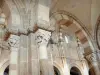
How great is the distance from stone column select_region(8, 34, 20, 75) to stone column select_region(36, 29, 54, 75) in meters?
0.69

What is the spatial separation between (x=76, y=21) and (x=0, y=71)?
5.22 meters

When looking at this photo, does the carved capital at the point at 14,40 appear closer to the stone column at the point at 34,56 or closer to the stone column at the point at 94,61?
the stone column at the point at 34,56

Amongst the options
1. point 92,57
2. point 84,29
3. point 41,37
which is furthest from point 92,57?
point 41,37

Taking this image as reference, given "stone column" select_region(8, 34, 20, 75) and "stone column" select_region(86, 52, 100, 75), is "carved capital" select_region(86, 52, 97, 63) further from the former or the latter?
"stone column" select_region(8, 34, 20, 75)

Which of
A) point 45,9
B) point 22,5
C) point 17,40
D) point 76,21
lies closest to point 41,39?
point 17,40

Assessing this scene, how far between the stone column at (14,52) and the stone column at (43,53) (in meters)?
0.69

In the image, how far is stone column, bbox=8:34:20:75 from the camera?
487 cm

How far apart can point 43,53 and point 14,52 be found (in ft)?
2.96

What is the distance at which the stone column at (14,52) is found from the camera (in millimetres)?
4871

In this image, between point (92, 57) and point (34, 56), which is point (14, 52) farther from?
point (92, 57)

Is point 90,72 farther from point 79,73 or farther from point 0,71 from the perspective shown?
point 0,71

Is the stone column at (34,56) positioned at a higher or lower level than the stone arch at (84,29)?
lower

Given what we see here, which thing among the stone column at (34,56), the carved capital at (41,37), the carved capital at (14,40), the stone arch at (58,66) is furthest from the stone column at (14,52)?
the stone arch at (58,66)

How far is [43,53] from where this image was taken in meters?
4.74
